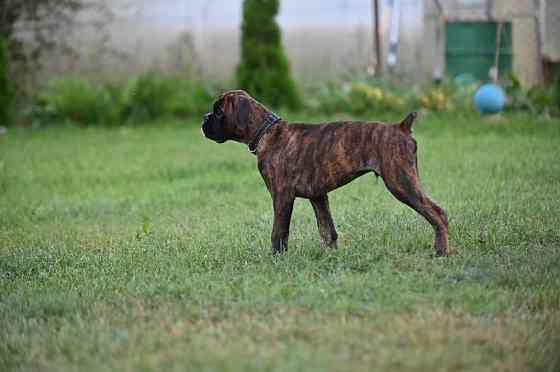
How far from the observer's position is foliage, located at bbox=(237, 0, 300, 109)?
1620 cm

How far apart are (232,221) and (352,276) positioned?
2666 mm

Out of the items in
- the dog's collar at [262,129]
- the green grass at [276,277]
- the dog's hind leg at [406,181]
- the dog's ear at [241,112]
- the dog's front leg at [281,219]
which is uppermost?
the dog's ear at [241,112]

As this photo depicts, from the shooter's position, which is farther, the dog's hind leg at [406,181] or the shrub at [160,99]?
the shrub at [160,99]

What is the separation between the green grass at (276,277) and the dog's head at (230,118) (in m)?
0.92

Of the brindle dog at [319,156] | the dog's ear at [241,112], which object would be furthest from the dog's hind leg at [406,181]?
the dog's ear at [241,112]

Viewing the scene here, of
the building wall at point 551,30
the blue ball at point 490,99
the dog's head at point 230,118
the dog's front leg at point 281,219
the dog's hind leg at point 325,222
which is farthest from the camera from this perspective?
the building wall at point 551,30

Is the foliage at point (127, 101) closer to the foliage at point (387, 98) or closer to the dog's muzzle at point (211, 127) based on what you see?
the foliage at point (387, 98)

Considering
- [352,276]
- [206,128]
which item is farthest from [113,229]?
[352,276]

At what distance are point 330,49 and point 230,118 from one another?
51.8 ft

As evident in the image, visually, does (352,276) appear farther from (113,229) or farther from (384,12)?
(384,12)

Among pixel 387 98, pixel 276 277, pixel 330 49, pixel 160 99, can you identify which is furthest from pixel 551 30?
pixel 276 277

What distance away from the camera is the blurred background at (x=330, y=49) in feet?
51.1

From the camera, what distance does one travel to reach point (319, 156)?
19.5 ft

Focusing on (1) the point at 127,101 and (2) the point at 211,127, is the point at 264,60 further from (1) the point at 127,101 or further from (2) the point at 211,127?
(2) the point at 211,127
